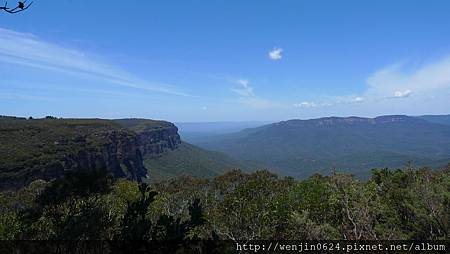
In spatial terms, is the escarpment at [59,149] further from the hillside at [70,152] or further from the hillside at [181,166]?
the hillside at [181,166]

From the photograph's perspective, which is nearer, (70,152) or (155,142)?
(70,152)

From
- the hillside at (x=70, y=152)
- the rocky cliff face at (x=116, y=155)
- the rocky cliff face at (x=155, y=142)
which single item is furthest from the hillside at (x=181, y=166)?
the rocky cliff face at (x=116, y=155)

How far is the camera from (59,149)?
291ft

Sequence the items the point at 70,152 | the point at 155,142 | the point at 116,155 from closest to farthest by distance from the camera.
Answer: the point at 70,152
the point at 116,155
the point at 155,142

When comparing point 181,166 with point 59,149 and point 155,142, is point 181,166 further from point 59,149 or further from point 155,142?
point 59,149

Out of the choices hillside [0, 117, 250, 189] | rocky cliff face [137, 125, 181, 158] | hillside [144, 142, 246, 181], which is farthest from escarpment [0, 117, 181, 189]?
rocky cliff face [137, 125, 181, 158]

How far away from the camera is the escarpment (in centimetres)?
7246

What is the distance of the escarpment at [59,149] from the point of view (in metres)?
72.5

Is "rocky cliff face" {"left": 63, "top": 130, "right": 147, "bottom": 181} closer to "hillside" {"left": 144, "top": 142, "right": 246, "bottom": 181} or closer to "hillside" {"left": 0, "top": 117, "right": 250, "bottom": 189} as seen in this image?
"hillside" {"left": 0, "top": 117, "right": 250, "bottom": 189}

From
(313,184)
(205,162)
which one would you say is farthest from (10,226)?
(205,162)

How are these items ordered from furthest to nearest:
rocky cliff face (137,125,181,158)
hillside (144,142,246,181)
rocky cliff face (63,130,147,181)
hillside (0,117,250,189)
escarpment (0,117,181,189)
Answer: rocky cliff face (137,125,181,158), hillside (144,142,246,181), rocky cliff face (63,130,147,181), hillside (0,117,250,189), escarpment (0,117,181,189)

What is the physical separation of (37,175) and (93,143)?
93.8 feet

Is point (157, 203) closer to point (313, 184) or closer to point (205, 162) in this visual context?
point (313, 184)

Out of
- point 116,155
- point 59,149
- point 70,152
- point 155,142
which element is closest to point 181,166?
point 155,142
